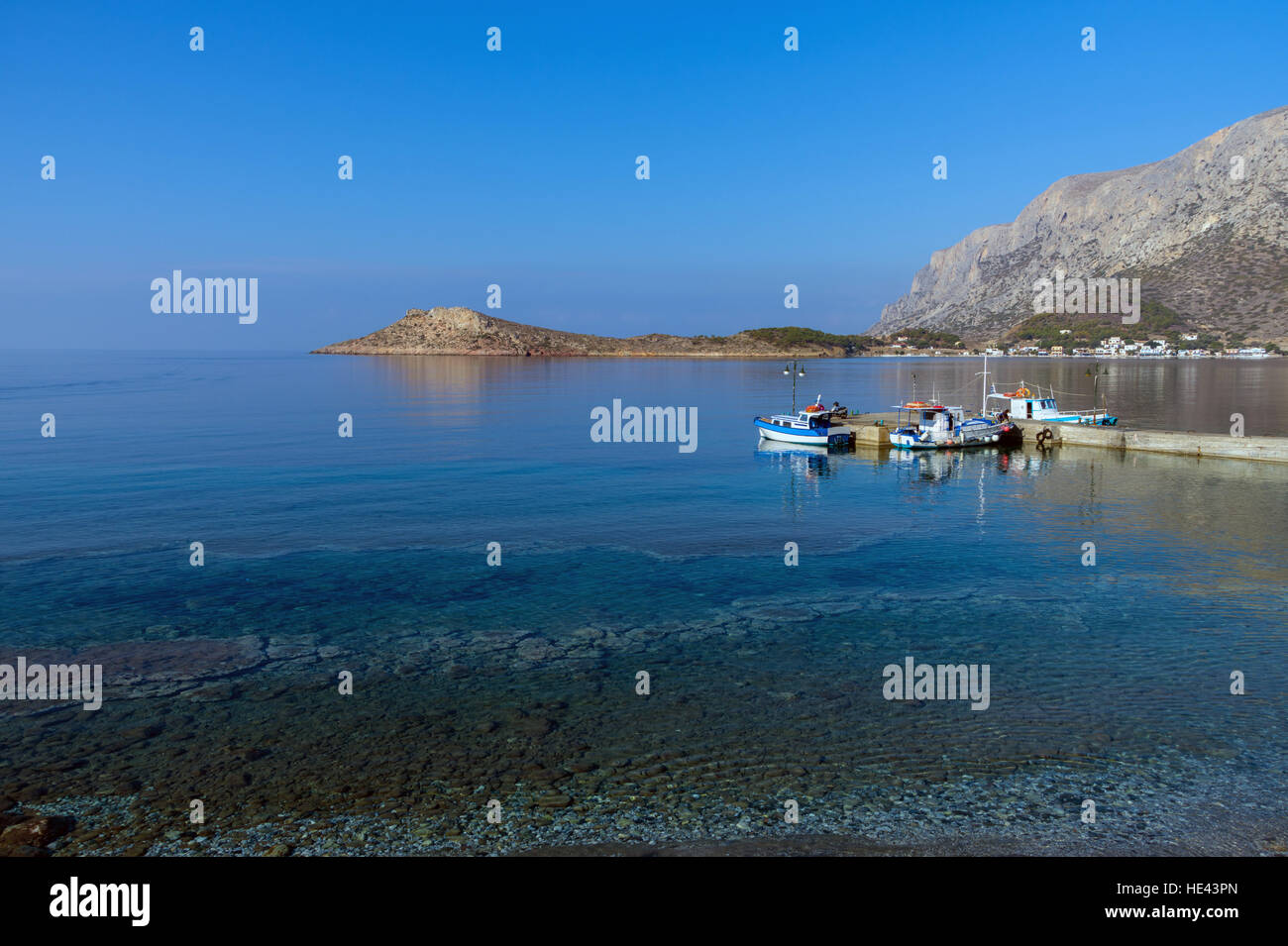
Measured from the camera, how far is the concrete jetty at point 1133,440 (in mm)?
53750

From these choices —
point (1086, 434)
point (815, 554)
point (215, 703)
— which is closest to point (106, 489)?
point (215, 703)

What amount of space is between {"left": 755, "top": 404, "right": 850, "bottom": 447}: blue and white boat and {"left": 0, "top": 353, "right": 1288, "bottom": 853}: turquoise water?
21048 millimetres

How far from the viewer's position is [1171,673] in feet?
61.4

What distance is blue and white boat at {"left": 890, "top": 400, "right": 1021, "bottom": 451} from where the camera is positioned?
221ft

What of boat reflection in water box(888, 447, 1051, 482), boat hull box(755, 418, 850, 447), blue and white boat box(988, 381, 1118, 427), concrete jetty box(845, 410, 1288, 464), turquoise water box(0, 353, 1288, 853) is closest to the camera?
turquoise water box(0, 353, 1288, 853)

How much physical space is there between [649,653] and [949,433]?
177ft

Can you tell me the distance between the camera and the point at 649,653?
2047 cm

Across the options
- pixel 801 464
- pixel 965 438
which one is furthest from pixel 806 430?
pixel 965 438

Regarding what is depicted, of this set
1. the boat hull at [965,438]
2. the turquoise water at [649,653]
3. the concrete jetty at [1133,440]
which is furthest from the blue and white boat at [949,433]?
the turquoise water at [649,653]

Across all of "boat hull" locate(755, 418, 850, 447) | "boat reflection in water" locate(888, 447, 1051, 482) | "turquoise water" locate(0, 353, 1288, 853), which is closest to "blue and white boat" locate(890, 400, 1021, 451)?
"boat reflection in water" locate(888, 447, 1051, 482)

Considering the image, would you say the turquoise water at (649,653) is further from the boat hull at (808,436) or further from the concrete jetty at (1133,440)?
the boat hull at (808,436)

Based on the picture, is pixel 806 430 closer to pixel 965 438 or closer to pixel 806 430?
pixel 806 430

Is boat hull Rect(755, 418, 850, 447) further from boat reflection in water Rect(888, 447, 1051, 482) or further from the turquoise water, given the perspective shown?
the turquoise water
